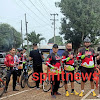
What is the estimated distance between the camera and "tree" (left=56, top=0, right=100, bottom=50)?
28.7 m

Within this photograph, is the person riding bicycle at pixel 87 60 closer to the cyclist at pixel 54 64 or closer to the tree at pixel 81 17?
the cyclist at pixel 54 64

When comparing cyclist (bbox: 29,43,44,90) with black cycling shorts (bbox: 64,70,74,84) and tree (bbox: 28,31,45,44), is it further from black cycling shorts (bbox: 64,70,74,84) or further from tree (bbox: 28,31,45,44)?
tree (bbox: 28,31,45,44)

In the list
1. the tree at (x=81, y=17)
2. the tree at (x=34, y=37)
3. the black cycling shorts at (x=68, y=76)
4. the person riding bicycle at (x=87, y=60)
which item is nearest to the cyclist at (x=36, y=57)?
the black cycling shorts at (x=68, y=76)

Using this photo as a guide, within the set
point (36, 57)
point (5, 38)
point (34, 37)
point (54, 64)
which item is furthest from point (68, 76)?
point (5, 38)

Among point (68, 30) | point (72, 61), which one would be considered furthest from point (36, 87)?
point (68, 30)

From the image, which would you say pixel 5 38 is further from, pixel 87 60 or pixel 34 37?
pixel 87 60

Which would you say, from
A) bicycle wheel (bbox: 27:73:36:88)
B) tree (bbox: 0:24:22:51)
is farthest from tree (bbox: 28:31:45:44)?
bicycle wheel (bbox: 27:73:36:88)

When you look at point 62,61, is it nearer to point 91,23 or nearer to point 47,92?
point 47,92

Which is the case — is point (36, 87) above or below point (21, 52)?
below

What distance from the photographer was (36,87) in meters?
7.44

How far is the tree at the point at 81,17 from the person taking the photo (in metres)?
28.7

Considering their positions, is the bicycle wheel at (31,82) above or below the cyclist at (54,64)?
below

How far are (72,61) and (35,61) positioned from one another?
6.15 ft

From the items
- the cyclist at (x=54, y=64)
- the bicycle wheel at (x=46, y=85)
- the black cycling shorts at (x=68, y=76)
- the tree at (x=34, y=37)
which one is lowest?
the bicycle wheel at (x=46, y=85)
